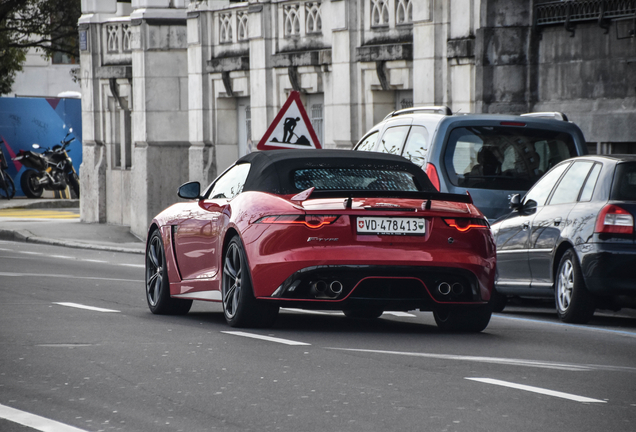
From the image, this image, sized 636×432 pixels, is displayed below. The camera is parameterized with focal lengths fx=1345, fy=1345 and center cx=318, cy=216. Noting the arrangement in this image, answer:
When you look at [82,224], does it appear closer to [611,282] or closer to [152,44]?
[152,44]

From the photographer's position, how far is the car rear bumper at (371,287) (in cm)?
921

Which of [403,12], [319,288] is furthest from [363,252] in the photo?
[403,12]

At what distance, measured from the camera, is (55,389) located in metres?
7.05

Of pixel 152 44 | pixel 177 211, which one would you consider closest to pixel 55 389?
pixel 177 211

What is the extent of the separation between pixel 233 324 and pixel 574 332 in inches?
104

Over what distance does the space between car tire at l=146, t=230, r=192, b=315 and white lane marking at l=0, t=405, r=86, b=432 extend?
470 centimetres

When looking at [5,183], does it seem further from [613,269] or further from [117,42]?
[613,269]

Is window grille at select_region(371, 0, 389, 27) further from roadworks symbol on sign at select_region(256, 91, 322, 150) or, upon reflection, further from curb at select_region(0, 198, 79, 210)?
curb at select_region(0, 198, 79, 210)

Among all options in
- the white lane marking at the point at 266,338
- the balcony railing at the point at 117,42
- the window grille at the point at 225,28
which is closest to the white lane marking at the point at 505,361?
the white lane marking at the point at 266,338

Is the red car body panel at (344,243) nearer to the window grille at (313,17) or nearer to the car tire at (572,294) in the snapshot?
the car tire at (572,294)

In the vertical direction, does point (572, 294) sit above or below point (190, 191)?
below

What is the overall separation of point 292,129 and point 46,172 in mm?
26225

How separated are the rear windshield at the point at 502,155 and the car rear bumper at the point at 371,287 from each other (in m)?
3.39

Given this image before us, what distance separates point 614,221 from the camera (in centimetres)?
1056
